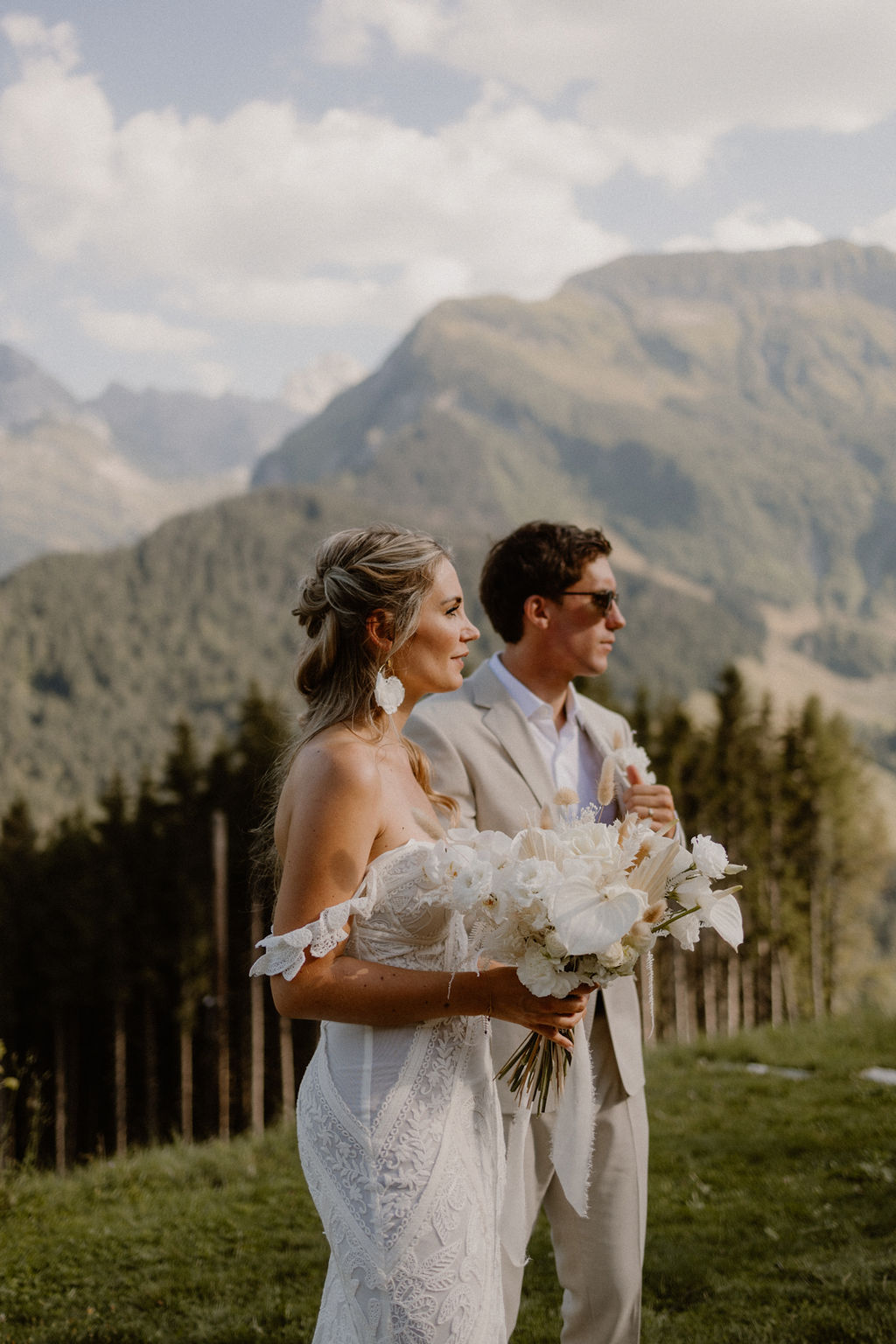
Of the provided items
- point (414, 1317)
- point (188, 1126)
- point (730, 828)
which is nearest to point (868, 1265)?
point (414, 1317)

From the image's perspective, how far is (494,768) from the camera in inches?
167

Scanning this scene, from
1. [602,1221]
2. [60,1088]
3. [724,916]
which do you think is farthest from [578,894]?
[60,1088]

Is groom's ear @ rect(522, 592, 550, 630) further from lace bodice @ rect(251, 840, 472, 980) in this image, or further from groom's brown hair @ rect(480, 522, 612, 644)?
lace bodice @ rect(251, 840, 472, 980)

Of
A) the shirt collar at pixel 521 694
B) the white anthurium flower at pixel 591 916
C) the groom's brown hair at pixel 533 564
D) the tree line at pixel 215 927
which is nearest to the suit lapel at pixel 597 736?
the shirt collar at pixel 521 694

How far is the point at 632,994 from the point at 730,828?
115 ft

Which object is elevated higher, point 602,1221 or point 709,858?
point 709,858

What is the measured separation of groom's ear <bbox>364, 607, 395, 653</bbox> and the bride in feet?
0.03

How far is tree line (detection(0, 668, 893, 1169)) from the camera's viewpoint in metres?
32.9

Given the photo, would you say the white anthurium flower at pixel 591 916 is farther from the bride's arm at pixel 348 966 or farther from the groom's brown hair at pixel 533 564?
the groom's brown hair at pixel 533 564

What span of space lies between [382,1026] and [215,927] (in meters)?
29.7

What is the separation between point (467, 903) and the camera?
2.67 meters

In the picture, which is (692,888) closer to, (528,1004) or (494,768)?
(528,1004)

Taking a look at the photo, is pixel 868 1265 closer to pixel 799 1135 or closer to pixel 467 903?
pixel 799 1135

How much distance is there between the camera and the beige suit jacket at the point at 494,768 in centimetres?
409
